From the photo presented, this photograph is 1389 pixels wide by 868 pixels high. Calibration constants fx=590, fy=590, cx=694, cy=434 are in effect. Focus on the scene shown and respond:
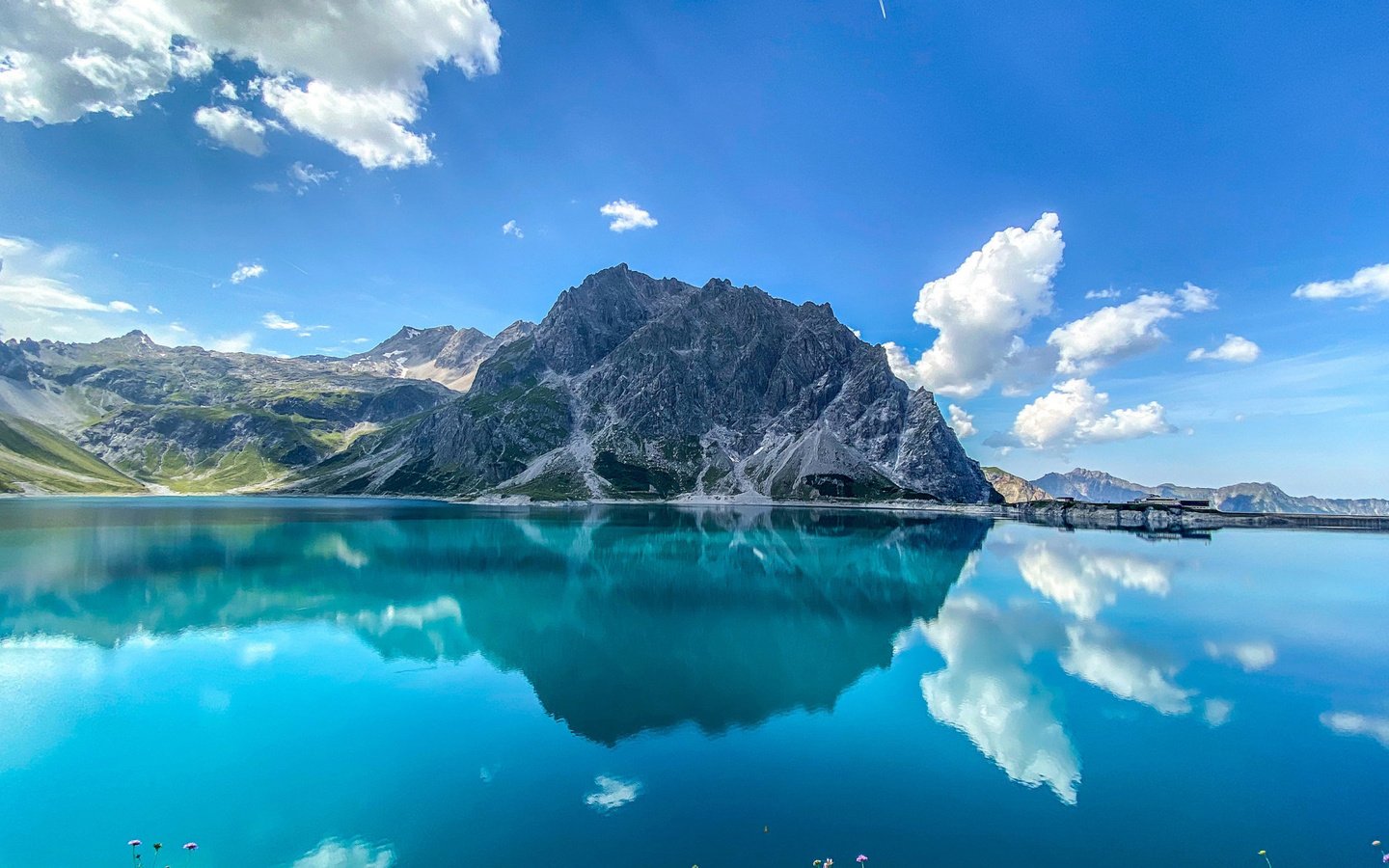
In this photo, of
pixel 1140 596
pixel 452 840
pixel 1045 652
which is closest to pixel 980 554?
pixel 1140 596

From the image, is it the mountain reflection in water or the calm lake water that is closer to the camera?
the calm lake water

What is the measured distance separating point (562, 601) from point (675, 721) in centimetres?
3176

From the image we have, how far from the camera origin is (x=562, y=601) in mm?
58250

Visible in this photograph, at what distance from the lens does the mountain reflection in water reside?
3522 cm

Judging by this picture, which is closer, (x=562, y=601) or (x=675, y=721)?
(x=675, y=721)

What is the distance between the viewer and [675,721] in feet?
95.0

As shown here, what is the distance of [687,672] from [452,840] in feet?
63.9

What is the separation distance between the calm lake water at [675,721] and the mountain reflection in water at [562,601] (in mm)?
469

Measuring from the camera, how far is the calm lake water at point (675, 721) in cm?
1919

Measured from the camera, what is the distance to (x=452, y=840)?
61.1 feet

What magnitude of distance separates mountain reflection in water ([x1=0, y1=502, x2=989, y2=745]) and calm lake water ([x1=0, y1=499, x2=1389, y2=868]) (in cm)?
47

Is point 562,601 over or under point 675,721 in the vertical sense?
under

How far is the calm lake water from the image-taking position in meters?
19.2

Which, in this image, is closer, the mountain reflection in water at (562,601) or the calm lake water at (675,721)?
the calm lake water at (675,721)
